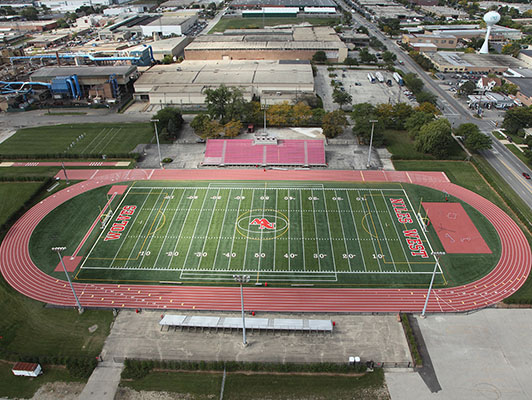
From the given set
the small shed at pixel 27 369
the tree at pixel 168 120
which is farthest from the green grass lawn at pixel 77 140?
the small shed at pixel 27 369

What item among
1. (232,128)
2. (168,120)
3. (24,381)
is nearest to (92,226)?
(24,381)

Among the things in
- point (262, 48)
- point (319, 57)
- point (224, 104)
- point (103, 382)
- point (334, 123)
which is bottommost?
point (103, 382)

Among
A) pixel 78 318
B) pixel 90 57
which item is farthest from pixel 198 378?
pixel 90 57

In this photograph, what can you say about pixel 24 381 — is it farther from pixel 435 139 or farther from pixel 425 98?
pixel 425 98

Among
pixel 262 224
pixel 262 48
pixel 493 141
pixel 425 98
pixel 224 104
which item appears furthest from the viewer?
pixel 262 48

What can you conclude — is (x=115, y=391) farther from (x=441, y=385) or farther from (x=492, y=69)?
(x=492, y=69)
